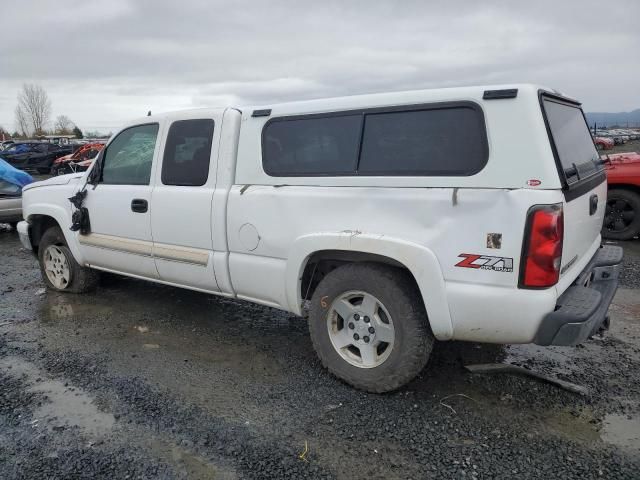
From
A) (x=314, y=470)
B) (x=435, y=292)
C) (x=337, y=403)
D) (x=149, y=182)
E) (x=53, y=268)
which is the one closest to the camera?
(x=314, y=470)

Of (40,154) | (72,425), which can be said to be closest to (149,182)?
(72,425)

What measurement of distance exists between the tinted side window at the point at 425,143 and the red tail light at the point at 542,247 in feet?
1.45

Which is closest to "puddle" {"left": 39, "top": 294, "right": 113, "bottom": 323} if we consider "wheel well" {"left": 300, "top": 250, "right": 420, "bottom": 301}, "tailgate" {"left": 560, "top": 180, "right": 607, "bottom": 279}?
"wheel well" {"left": 300, "top": 250, "right": 420, "bottom": 301}

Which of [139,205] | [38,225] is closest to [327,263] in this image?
[139,205]

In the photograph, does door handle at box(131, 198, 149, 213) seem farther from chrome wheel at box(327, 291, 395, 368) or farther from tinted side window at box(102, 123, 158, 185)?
chrome wheel at box(327, 291, 395, 368)

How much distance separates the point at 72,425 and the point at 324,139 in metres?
2.42

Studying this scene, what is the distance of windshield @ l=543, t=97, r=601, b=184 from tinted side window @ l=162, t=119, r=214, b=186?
2480 mm

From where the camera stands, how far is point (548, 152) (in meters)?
2.84

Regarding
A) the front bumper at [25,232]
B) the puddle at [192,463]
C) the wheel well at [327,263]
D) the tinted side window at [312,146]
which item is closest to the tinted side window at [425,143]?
the tinted side window at [312,146]

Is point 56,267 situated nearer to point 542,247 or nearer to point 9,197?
point 9,197

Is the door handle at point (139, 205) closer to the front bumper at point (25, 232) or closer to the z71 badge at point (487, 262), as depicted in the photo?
the front bumper at point (25, 232)

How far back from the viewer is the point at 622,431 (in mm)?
3010

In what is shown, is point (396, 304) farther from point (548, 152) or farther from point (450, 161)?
point (548, 152)

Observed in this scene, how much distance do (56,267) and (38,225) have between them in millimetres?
531
